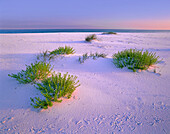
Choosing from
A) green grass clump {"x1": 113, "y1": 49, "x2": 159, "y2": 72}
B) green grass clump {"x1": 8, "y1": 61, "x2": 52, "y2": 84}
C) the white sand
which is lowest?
the white sand

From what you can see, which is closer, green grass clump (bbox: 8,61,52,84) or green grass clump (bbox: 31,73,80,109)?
green grass clump (bbox: 31,73,80,109)

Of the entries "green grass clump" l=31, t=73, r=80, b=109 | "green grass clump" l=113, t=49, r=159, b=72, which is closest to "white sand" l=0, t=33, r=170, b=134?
"green grass clump" l=31, t=73, r=80, b=109

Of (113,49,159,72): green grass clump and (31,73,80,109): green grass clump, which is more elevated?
(113,49,159,72): green grass clump

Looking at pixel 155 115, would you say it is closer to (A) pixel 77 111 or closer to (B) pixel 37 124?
(A) pixel 77 111

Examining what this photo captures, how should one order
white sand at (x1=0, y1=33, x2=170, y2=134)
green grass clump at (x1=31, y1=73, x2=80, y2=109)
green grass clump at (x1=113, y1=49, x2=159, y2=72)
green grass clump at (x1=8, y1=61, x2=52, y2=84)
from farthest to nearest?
green grass clump at (x1=113, y1=49, x2=159, y2=72) < green grass clump at (x1=8, y1=61, x2=52, y2=84) < green grass clump at (x1=31, y1=73, x2=80, y2=109) < white sand at (x1=0, y1=33, x2=170, y2=134)

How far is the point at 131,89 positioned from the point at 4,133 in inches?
110

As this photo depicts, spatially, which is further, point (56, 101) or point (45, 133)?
point (56, 101)

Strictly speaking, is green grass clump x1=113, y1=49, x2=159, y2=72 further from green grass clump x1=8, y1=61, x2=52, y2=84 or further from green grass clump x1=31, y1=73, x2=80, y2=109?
green grass clump x1=8, y1=61, x2=52, y2=84

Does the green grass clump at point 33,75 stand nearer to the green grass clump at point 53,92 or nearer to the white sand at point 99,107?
the white sand at point 99,107

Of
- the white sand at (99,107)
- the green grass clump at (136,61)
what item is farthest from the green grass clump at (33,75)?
the green grass clump at (136,61)

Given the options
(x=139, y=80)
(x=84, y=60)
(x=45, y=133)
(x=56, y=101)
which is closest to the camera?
(x=45, y=133)

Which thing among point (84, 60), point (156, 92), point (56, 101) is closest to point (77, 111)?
point (56, 101)

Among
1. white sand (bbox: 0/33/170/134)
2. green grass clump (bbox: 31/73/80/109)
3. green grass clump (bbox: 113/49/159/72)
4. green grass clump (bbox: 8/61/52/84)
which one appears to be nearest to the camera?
white sand (bbox: 0/33/170/134)

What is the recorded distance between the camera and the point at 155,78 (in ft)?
11.4
